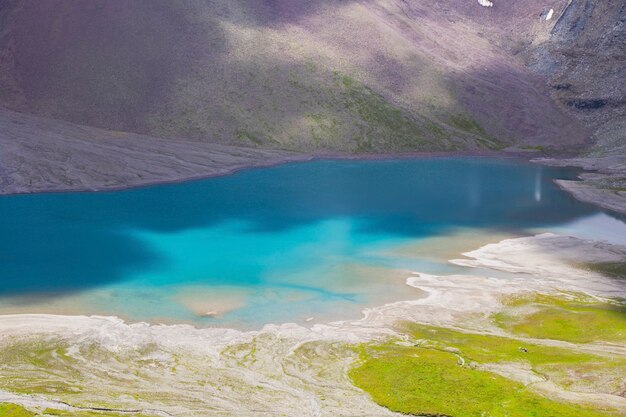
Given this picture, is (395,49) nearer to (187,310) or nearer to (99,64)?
(99,64)

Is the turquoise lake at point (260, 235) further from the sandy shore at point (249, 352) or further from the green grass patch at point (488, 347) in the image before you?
the green grass patch at point (488, 347)

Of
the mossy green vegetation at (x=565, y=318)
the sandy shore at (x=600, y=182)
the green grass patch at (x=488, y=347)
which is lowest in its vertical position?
the green grass patch at (x=488, y=347)

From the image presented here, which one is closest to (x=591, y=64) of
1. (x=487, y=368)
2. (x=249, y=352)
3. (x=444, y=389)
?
(x=487, y=368)

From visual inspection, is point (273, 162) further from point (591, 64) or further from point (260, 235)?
point (591, 64)

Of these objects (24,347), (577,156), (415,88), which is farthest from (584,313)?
(415,88)

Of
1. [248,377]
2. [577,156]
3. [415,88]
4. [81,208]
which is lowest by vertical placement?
[248,377]

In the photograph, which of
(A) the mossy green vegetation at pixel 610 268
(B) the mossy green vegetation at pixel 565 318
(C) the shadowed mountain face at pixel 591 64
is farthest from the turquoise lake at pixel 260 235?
(C) the shadowed mountain face at pixel 591 64
